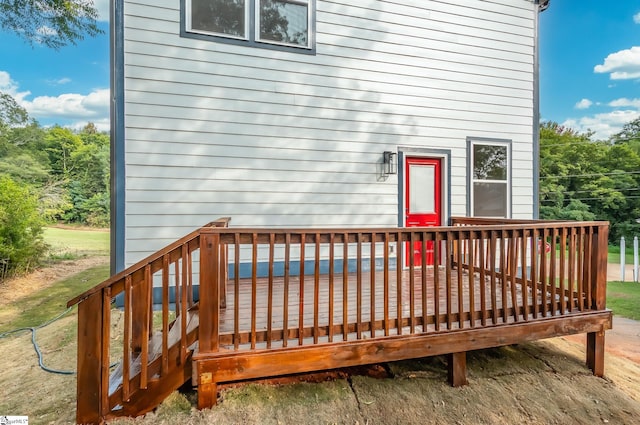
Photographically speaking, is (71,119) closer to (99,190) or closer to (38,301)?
(99,190)

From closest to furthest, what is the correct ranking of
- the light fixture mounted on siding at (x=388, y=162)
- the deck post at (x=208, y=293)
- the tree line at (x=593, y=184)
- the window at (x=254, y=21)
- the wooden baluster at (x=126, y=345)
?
the wooden baluster at (x=126, y=345)
the deck post at (x=208, y=293)
the window at (x=254, y=21)
the light fixture mounted on siding at (x=388, y=162)
the tree line at (x=593, y=184)

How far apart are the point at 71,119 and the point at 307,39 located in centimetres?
1917

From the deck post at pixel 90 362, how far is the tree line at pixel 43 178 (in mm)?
5743

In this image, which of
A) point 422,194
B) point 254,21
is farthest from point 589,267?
point 254,21

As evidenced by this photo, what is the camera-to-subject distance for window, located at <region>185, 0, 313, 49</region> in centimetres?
430

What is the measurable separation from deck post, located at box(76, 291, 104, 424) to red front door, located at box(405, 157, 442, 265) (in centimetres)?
423

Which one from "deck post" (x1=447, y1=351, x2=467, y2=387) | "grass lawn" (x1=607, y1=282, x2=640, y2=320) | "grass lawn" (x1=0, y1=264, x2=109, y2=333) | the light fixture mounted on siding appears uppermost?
the light fixture mounted on siding

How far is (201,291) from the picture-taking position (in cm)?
221

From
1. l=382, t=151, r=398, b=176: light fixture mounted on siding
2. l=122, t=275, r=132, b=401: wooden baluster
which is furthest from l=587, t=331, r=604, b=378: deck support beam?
l=122, t=275, r=132, b=401: wooden baluster

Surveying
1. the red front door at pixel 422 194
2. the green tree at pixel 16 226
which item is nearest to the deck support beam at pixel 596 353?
the red front door at pixel 422 194

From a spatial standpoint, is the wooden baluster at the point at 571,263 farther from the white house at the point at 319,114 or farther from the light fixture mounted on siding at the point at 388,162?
the light fixture mounted on siding at the point at 388,162

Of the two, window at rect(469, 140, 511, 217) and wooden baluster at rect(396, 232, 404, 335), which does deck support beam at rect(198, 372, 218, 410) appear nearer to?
wooden baluster at rect(396, 232, 404, 335)

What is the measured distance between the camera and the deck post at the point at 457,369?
106 inches

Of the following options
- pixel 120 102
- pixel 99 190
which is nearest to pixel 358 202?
pixel 120 102
